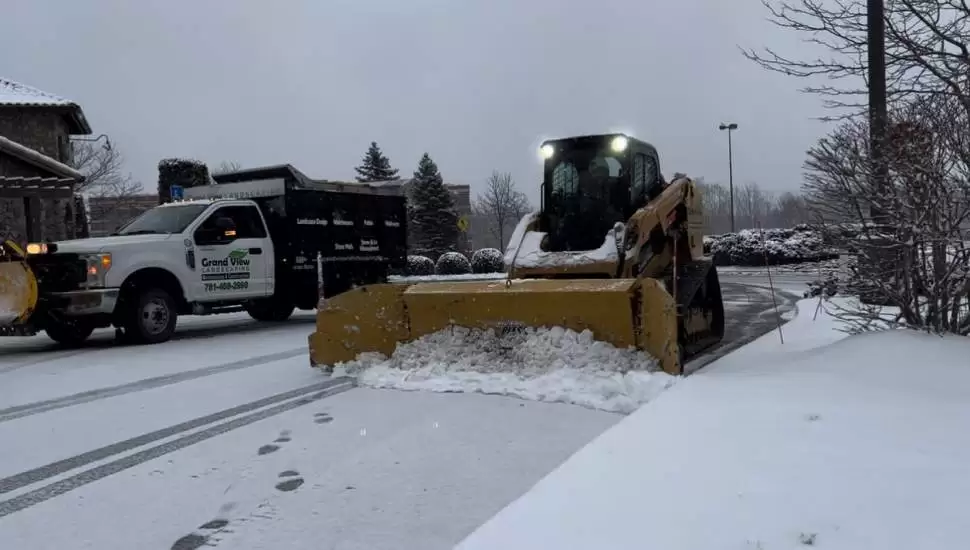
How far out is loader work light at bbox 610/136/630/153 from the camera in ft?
28.1

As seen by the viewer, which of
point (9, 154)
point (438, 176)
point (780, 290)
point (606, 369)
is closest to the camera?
point (606, 369)

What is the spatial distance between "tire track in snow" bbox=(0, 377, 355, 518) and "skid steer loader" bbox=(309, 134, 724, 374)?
0.82m

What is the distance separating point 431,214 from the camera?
4594 centimetres

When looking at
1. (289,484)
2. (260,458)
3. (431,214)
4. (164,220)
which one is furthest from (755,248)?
(289,484)

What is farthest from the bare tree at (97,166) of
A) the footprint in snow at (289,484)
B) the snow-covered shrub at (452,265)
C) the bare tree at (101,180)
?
the footprint in snow at (289,484)

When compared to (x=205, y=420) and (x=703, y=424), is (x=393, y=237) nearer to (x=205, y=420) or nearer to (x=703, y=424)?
(x=205, y=420)

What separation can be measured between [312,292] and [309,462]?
845 centimetres

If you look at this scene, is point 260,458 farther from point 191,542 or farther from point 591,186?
point 591,186

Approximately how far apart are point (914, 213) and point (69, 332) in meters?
10.4

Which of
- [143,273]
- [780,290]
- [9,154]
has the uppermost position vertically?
[9,154]

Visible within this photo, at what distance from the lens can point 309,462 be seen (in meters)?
4.67

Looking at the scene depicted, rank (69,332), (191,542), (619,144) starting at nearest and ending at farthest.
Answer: (191,542) → (619,144) → (69,332)

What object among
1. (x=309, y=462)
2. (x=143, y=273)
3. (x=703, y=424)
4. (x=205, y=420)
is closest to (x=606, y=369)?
(x=703, y=424)

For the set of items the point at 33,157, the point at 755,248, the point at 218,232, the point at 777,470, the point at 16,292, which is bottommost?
the point at 777,470
